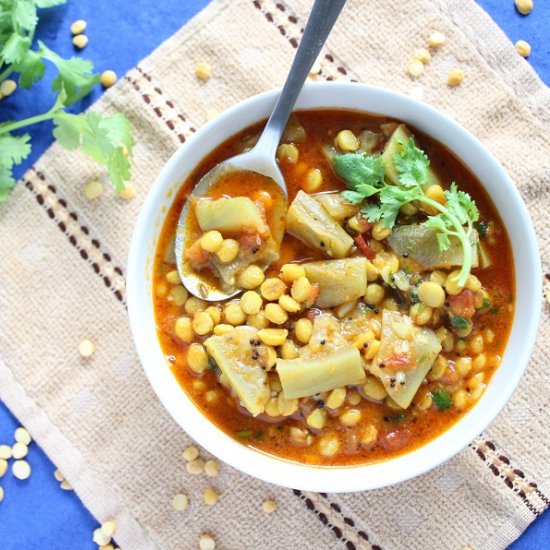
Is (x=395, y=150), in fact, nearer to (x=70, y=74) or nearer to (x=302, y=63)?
(x=302, y=63)

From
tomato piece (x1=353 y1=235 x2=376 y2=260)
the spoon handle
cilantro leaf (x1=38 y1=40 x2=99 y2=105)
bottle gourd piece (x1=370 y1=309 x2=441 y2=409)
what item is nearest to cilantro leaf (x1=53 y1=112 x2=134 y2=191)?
cilantro leaf (x1=38 y1=40 x2=99 y2=105)

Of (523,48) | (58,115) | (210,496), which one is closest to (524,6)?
(523,48)

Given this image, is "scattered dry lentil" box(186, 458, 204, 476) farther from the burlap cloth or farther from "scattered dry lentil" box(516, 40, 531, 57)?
"scattered dry lentil" box(516, 40, 531, 57)

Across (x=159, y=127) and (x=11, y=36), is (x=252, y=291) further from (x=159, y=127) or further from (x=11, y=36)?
(x=11, y=36)

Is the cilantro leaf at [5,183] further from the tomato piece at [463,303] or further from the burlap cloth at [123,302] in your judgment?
the tomato piece at [463,303]

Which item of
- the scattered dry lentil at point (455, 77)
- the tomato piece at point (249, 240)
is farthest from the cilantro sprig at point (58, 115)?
the scattered dry lentil at point (455, 77)

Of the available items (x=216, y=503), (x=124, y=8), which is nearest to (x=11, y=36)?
(x=124, y=8)
